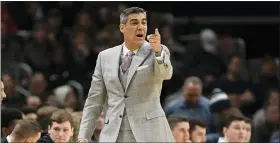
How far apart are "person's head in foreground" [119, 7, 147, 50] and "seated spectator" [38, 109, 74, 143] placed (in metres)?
1.88

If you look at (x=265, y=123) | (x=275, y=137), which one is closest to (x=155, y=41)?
(x=275, y=137)

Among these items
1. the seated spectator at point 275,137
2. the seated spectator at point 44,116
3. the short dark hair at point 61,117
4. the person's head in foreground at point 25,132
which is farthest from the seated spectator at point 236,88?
the person's head in foreground at point 25,132

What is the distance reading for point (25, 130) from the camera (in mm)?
10258

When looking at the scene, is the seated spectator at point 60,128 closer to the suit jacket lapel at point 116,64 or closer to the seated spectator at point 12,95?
the suit jacket lapel at point 116,64

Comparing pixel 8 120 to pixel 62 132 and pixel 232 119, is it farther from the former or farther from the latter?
pixel 232 119

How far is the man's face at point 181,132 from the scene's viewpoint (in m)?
12.0

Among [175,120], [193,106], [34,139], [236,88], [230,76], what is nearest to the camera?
[34,139]

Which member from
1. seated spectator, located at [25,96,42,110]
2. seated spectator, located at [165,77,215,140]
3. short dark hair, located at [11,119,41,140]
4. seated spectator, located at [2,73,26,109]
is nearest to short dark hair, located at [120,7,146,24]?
short dark hair, located at [11,119,41,140]

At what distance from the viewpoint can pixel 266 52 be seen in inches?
773

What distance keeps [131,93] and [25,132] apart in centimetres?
145

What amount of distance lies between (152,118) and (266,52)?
10.6 m

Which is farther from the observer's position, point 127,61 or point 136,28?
point 127,61

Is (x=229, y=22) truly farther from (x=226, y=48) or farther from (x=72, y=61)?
(x=72, y=61)

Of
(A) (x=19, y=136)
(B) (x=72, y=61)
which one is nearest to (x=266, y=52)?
(B) (x=72, y=61)
